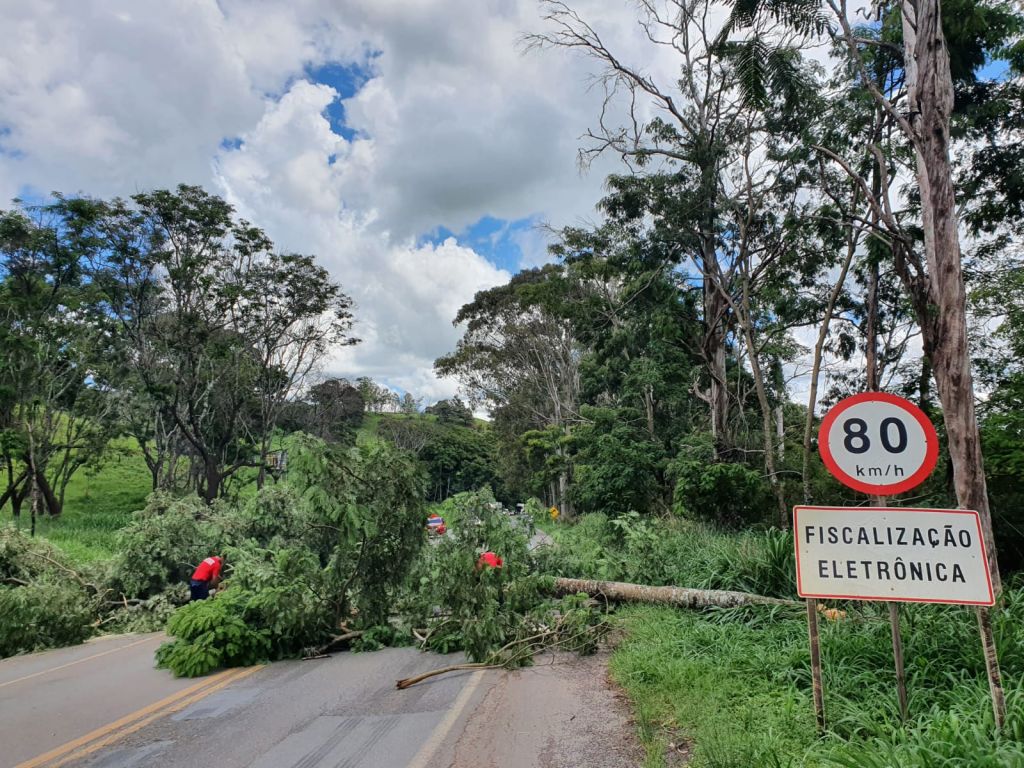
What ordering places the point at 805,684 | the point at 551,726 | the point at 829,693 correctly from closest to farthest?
the point at 829,693 < the point at 551,726 < the point at 805,684

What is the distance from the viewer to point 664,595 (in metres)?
8.63

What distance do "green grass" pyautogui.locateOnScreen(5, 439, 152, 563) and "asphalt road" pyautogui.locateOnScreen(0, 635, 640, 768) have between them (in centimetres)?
663

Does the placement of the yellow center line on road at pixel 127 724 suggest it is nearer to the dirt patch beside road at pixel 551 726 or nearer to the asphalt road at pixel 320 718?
the asphalt road at pixel 320 718

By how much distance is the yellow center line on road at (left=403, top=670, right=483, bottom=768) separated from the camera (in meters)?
4.56

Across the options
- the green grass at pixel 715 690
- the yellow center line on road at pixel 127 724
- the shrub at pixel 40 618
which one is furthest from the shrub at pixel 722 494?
the shrub at pixel 40 618

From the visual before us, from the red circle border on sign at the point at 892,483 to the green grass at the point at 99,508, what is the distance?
43.1 ft

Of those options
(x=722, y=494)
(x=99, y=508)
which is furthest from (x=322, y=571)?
(x=99, y=508)

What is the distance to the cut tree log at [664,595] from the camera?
7578 mm

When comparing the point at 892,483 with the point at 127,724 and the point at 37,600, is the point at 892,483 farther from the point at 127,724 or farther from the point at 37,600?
the point at 37,600

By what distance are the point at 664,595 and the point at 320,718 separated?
494 centimetres

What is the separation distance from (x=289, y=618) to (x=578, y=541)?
27.1ft

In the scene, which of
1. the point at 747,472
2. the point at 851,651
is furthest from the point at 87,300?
the point at 851,651

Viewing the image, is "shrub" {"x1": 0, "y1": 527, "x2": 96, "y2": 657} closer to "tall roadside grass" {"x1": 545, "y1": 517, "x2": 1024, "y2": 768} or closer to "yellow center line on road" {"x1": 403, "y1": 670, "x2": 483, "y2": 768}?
"yellow center line on road" {"x1": 403, "y1": 670, "x2": 483, "y2": 768}

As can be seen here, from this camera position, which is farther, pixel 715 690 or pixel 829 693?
pixel 715 690
